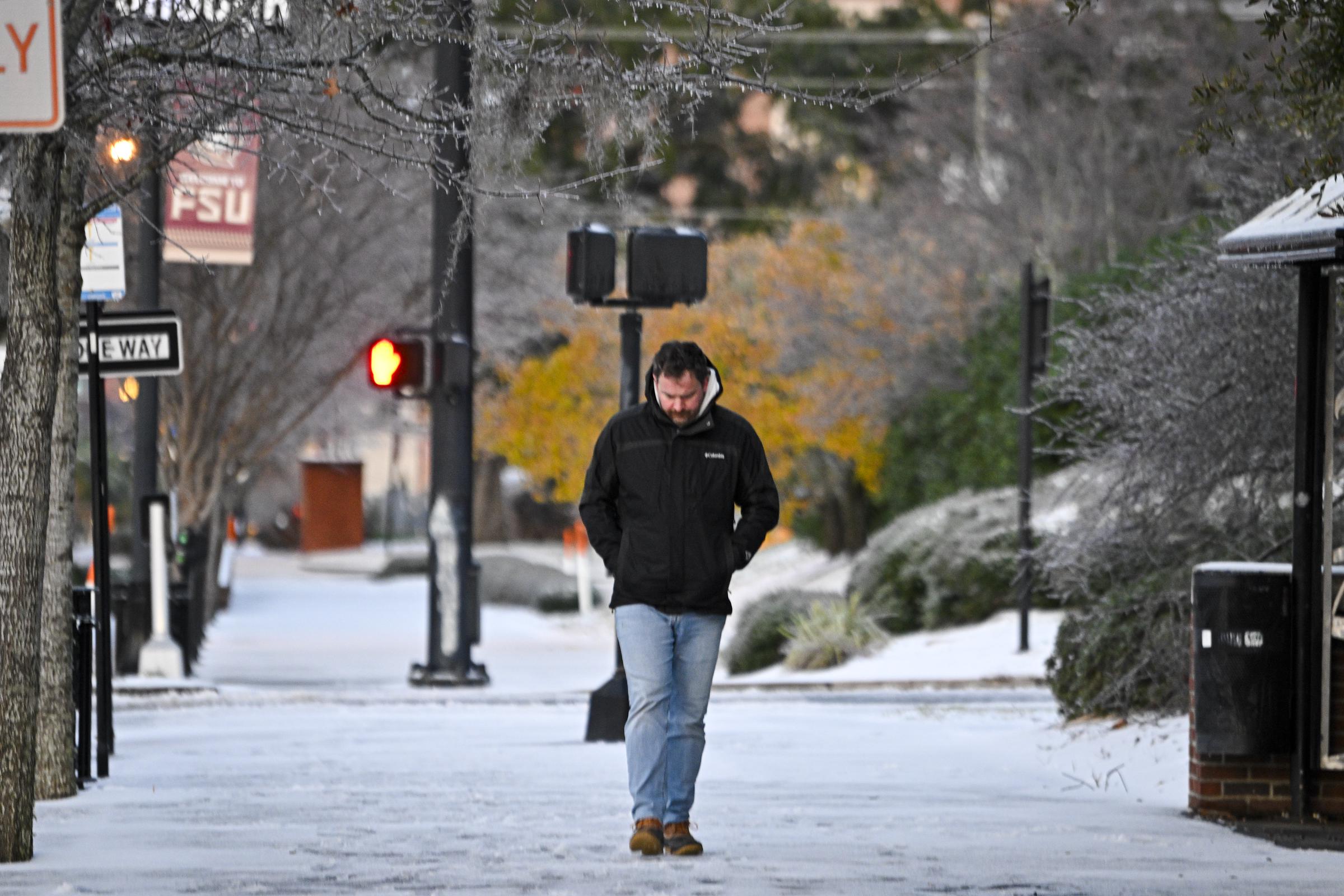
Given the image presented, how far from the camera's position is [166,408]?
23.7m

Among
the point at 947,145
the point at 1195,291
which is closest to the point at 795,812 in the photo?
the point at 1195,291

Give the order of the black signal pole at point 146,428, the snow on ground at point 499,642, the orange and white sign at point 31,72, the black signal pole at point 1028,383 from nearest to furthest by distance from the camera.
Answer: the orange and white sign at point 31,72
the black signal pole at point 146,428
the black signal pole at point 1028,383
the snow on ground at point 499,642

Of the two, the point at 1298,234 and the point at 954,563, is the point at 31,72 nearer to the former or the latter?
the point at 1298,234

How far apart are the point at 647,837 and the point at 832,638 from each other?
12754 mm

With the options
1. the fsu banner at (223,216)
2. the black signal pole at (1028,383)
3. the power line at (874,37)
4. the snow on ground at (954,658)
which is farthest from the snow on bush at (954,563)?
the power line at (874,37)

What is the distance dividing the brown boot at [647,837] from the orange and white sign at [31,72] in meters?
2.97

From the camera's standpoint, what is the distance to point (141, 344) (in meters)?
10.9

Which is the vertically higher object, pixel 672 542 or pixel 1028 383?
pixel 1028 383

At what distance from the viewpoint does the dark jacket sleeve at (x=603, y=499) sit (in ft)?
23.2

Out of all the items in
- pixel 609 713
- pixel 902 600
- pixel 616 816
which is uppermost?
pixel 616 816

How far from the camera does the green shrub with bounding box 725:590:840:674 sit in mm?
21953

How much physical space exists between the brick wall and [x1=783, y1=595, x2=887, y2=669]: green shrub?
11218 mm

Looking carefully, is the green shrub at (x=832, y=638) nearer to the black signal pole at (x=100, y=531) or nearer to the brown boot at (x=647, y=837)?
the black signal pole at (x=100, y=531)

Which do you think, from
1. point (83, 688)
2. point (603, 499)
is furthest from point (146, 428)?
point (603, 499)
